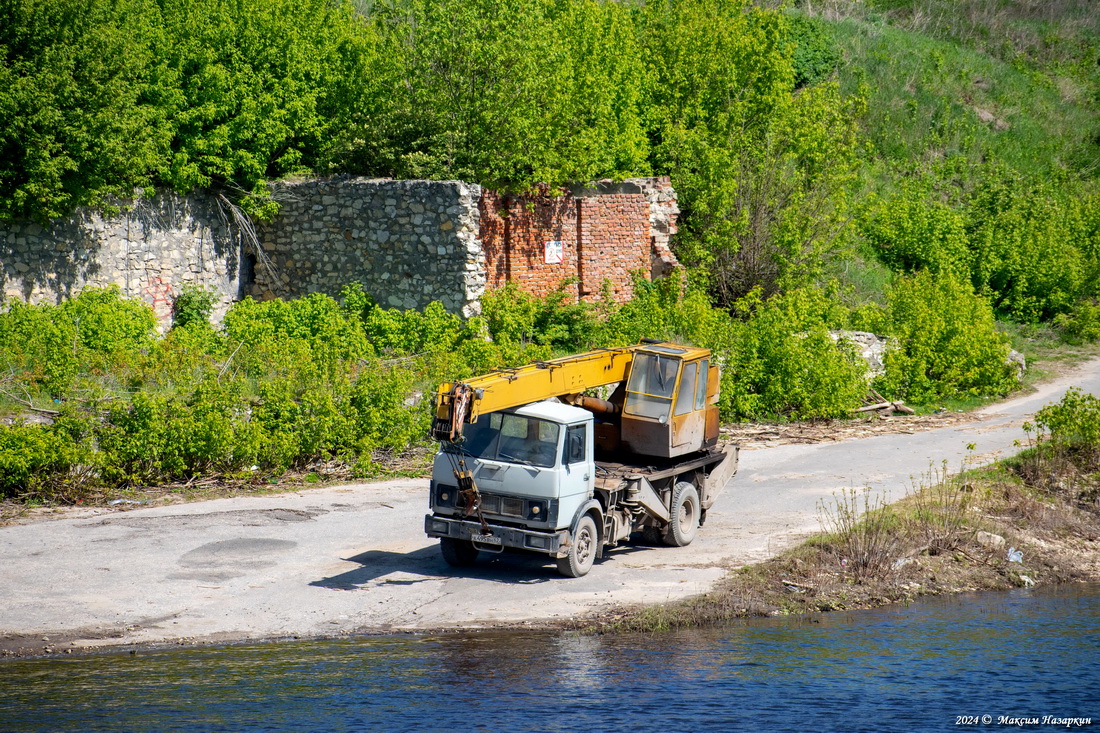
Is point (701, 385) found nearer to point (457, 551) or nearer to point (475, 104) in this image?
point (457, 551)

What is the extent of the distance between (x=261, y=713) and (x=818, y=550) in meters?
7.26

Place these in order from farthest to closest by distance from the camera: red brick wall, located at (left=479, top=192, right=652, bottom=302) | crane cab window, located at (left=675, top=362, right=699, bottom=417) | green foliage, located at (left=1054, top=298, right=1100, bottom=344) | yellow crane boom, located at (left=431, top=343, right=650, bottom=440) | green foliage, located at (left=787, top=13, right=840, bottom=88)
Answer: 1. green foliage, located at (left=787, top=13, right=840, bottom=88)
2. green foliage, located at (left=1054, top=298, right=1100, bottom=344)
3. red brick wall, located at (left=479, top=192, right=652, bottom=302)
4. crane cab window, located at (left=675, top=362, right=699, bottom=417)
5. yellow crane boom, located at (left=431, top=343, right=650, bottom=440)

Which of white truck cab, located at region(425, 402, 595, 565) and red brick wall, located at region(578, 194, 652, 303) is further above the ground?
red brick wall, located at region(578, 194, 652, 303)

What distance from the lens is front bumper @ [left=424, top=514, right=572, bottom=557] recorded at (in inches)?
472

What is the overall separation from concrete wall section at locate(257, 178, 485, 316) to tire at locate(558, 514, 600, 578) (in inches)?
434

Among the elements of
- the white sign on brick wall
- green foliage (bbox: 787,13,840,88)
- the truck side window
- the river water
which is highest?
green foliage (bbox: 787,13,840,88)

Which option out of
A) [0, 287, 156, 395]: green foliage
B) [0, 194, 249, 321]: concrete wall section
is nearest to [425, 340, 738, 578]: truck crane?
[0, 287, 156, 395]: green foliage

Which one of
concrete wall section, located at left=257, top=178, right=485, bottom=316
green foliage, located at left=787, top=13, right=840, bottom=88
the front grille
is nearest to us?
the front grille

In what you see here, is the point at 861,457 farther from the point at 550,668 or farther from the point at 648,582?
the point at 550,668

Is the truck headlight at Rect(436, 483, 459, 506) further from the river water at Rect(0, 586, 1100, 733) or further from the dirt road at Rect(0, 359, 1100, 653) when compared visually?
the river water at Rect(0, 586, 1100, 733)

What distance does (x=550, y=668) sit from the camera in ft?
34.0

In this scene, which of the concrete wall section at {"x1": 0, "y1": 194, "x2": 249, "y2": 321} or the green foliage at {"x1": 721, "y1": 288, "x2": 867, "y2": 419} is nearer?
the concrete wall section at {"x1": 0, "y1": 194, "x2": 249, "y2": 321}

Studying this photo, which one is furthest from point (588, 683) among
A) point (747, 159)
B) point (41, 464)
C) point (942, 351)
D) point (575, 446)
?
point (747, 159)

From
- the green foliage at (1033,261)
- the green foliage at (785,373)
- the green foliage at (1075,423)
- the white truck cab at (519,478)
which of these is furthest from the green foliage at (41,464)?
the green foliage at (1033,261)
